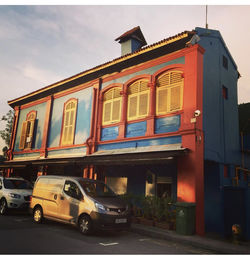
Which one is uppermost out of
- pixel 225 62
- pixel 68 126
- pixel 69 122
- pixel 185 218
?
pixel 225 62

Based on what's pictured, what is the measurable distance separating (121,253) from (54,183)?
14.0 feet

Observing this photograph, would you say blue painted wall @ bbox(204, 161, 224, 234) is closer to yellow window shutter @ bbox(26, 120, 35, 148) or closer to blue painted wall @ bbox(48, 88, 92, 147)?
blue painted wall @ bbox(48, 88, 92, 147)

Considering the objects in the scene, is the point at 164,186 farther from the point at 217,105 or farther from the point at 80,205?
the point at 217,105

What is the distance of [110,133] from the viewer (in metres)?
12.7

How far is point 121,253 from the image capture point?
580 centimetres

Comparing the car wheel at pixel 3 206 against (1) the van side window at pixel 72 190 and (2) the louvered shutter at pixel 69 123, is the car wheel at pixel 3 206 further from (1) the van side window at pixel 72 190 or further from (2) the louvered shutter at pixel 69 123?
(2) the louvered shutter at pixel 69 123

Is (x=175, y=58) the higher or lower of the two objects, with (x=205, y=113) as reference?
higher

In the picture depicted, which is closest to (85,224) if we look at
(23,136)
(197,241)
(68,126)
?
(197,241)

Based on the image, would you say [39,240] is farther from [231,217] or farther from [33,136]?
[33,136]

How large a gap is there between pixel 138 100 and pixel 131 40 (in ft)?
17.9

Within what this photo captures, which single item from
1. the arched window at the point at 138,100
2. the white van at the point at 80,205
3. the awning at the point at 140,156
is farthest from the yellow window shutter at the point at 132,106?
the white van at the point at 80,205

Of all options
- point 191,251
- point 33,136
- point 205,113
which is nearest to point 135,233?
point 191,251

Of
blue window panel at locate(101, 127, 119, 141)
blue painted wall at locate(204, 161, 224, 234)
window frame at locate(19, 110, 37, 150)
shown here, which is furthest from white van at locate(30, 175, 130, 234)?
window frame at locate(19, 110, 37, 150)

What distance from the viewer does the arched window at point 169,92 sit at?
1045 centimetres
